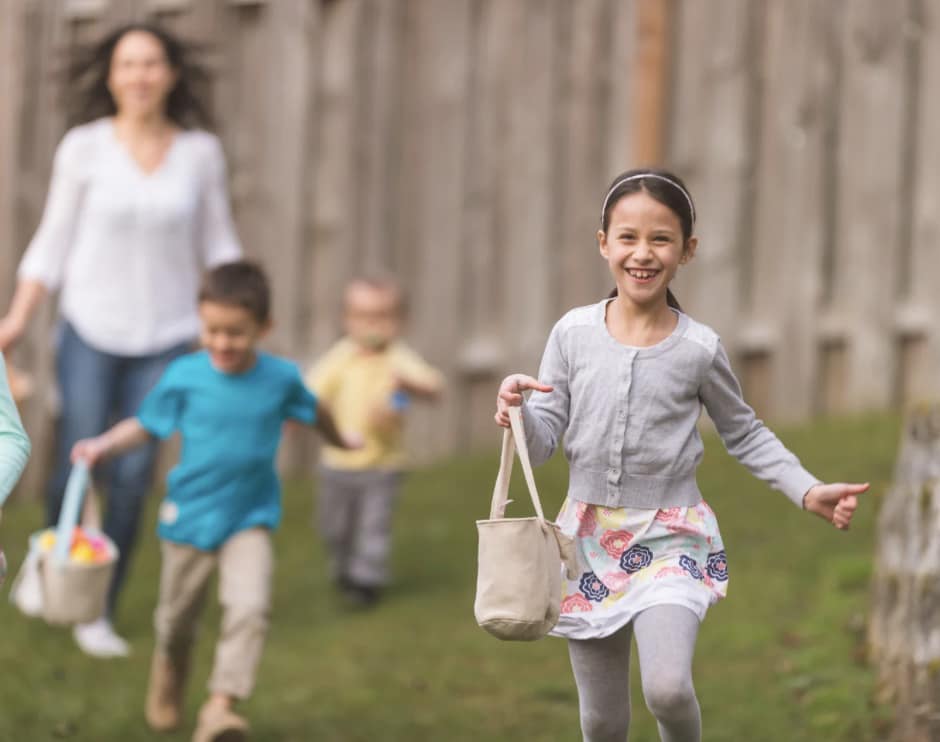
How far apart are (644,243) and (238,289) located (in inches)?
71.1

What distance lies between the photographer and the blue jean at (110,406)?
249 inches

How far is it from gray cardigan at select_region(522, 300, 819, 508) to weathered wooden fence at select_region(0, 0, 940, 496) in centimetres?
475

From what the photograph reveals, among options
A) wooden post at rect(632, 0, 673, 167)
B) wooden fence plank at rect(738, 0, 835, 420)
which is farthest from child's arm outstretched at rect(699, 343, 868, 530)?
wooden fence plank at rect(738, 0, 835, 420)

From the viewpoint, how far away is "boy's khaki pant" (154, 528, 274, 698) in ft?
17.3

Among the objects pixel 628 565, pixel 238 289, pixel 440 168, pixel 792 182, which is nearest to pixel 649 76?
pixel 792 182

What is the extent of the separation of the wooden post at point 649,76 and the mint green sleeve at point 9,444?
520 centimetres

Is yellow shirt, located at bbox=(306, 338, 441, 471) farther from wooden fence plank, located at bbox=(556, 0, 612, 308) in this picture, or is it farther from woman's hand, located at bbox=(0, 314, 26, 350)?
woman's hand, located at bbox=(0, 314, 26, 350)

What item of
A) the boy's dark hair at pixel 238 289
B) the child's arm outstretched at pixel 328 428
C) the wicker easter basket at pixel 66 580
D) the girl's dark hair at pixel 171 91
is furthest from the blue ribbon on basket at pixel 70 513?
the girl's dark hair at pixel 171 91

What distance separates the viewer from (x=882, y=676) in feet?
17.5

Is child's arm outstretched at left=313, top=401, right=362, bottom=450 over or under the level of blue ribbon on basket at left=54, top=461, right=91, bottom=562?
over

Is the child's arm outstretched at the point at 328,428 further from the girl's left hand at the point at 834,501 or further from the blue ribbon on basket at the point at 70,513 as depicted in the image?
the girl's left hand at the point at 834,501

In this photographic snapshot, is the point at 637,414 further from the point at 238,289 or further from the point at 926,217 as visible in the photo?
the point at 926,217

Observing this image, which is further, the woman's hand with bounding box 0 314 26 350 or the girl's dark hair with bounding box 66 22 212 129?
the girl's dark hair with bounding box 66 22 212 129

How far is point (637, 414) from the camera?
3893 mm
